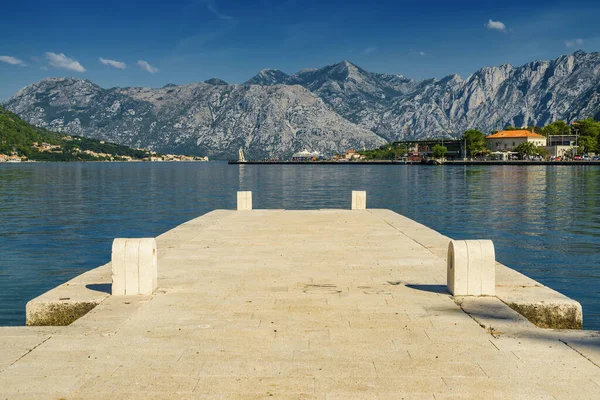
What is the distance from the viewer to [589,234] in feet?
104

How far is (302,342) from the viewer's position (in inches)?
324

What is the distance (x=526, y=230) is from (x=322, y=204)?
27209mm

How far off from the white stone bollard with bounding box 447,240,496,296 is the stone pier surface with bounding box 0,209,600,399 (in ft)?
0.98

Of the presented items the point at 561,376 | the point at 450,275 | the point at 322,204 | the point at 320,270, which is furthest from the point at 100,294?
the point at 322,204

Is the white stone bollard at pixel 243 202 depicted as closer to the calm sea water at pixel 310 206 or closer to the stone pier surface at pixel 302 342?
the calm sea water at pixel 310 206

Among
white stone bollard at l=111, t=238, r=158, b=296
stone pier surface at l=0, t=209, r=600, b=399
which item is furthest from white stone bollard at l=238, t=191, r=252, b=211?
white stone bollard at l=111, t=238, r=158, b=296

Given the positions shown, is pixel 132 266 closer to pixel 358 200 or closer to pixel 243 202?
pixel 243 202

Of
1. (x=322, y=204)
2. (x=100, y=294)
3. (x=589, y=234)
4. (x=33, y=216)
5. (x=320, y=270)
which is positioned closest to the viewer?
(x=100, y=294)

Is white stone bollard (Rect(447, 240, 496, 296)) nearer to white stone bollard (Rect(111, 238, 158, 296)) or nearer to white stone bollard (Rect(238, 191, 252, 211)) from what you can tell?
white stone bollard (Rect(111, 238, 158, 296))

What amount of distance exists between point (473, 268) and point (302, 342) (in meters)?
4.33

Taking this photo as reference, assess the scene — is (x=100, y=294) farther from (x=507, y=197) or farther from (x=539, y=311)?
(x=507, y=197)

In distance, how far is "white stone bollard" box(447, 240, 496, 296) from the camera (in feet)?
35.0

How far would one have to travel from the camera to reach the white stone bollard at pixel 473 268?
1066 cm

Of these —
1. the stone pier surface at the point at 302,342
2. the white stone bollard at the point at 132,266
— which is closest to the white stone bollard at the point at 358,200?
the stone pier surface at the point at 302,342
